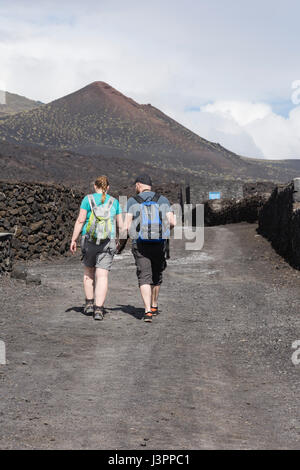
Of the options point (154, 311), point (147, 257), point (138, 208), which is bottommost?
point (154, 311)

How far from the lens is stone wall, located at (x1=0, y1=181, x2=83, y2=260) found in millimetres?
17609

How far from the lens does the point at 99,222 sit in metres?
8.23

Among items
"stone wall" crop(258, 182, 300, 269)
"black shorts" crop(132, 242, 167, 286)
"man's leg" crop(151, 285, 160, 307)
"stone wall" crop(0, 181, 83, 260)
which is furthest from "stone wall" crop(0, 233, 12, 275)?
"stone wall" crop(258, 182, 300, 269)

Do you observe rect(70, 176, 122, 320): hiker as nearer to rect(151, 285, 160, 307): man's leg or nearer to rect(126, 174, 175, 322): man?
rect(126, 174, 175, 322): man

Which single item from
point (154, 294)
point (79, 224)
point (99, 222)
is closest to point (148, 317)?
point (154, 294)

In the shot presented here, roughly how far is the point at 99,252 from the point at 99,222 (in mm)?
419

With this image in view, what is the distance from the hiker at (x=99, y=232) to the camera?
8.22 m

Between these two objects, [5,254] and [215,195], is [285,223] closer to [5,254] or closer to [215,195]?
[5,254]

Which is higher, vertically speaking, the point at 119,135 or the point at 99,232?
the point at 119,135

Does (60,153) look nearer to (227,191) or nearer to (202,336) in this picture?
(227,191)

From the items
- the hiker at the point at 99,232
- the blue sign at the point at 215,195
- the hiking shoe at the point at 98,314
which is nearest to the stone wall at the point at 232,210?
the hiker at the point at 99,232

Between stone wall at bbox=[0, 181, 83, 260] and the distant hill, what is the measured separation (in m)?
89.0
